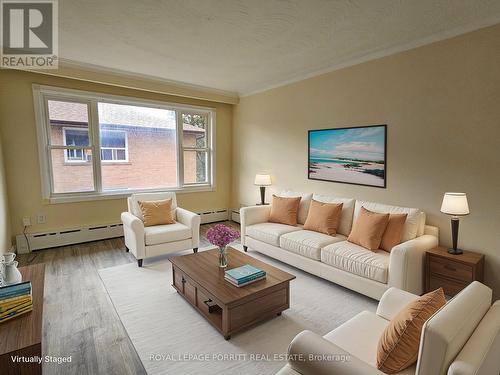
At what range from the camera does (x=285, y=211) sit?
13.5 feet

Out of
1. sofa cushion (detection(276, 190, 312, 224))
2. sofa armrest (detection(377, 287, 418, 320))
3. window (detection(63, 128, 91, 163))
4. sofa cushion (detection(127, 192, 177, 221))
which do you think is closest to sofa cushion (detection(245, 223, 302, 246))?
sofa cushion (detection(276, 190, 312, 224))

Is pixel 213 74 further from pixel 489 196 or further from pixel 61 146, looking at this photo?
pixel 489 196

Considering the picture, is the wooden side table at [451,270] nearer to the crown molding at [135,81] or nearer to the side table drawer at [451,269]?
the side table drawer at [451,269]

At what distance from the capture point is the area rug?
1.97m

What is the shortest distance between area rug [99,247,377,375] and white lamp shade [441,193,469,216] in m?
1.17

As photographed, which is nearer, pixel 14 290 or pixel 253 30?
pixel 14 290

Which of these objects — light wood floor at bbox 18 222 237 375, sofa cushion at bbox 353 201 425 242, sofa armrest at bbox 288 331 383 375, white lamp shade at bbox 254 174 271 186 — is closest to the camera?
sofa armrest at bbox 288 331 383 375

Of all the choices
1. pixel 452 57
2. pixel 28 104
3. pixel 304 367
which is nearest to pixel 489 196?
pixel 452 57

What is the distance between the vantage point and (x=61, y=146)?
14.0ft

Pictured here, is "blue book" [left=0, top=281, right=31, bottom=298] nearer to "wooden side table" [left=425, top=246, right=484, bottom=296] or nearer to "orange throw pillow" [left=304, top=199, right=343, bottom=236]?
"orange throw pillow" [left=304, top=199, right=343, bottom=236]

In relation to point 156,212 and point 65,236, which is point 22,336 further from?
point 65,236

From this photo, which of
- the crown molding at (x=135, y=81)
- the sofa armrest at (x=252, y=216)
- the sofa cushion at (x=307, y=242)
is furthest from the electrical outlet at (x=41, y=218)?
the sofa cushion at (x=307, y=242)

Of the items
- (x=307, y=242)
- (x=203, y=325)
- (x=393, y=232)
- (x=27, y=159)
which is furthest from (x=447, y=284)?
(x=27, y=159)

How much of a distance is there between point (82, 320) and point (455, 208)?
11.7 ft
